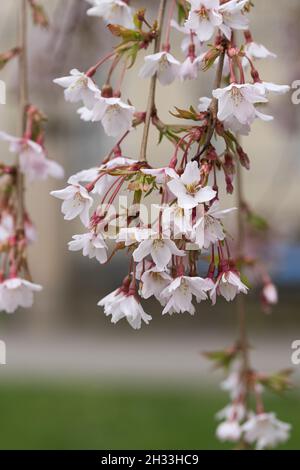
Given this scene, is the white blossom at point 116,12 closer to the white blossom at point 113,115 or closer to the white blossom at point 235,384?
the white blossom at point 113,115

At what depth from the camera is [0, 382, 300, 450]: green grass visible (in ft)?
16.9

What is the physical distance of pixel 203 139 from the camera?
1112 mm

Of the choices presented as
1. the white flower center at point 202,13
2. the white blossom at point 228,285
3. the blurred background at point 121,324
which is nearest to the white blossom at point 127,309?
the white blossom at point 228,285

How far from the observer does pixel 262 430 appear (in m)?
1.95

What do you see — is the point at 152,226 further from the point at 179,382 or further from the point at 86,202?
the point at 179,382

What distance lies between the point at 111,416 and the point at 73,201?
16.3 ft

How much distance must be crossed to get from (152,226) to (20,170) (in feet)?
2.38

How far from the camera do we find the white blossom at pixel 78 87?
130 centimetres

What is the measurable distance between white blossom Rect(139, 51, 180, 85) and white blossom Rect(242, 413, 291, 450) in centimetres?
92

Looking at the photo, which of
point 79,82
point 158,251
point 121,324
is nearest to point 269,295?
point 79,82

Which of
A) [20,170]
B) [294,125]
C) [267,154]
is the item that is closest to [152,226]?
[20,170]

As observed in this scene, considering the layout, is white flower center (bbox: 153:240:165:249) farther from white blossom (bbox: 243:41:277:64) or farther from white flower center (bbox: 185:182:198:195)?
white blossom (bbox: 243:41:277:64)

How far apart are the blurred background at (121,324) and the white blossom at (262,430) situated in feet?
0.37

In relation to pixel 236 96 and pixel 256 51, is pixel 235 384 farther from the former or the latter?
pixel 236 96
